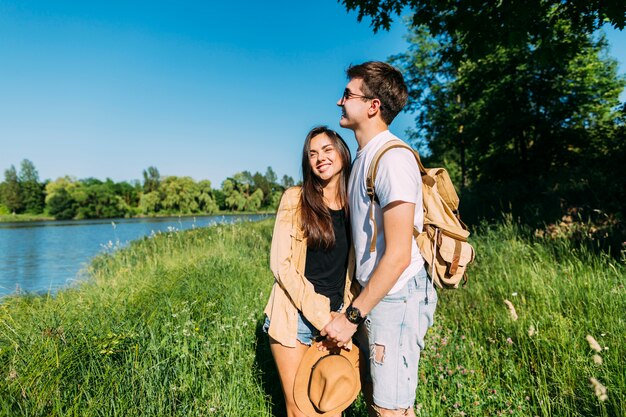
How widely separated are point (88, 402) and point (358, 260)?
1.85m

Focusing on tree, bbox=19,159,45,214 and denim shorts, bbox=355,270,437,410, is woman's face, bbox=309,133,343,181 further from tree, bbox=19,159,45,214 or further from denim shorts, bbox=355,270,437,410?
tree, bbox=19,159,45,214

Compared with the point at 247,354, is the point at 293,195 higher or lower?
higher

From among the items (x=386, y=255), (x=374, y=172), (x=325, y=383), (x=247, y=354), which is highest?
(x=374, y=172)

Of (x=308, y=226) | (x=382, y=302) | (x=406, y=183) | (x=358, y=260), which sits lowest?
(x=382, y=302)

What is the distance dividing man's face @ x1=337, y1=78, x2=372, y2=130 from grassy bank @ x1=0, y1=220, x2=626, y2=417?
1526 millimetres

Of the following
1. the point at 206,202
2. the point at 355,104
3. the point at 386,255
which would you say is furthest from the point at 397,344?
the point at 206,202

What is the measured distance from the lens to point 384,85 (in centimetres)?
179

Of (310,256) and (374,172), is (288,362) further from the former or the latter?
(374,172)

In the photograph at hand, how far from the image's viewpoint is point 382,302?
5.60ft

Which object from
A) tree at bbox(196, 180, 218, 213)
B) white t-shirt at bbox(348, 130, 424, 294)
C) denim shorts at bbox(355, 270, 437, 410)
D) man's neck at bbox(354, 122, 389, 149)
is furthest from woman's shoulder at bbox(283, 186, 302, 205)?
tree at bbox(196, 180, 218, 213)

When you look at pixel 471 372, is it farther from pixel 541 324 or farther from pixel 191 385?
pixel 191 385

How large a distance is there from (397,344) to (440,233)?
57 cm

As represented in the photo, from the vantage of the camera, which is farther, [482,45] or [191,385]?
[482,45]

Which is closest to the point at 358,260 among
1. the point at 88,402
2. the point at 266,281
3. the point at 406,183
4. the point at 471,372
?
the point at 406,183
